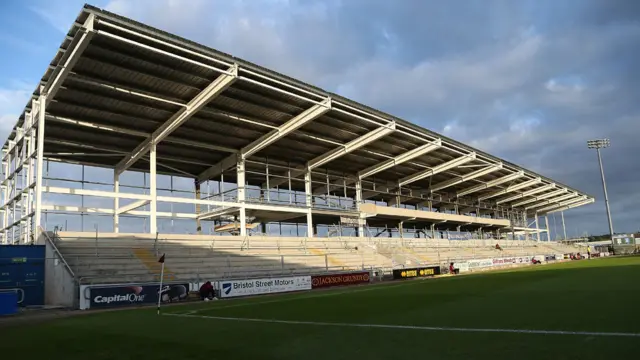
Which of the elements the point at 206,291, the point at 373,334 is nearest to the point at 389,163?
the point at 206,291

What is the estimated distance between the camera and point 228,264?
3300cm

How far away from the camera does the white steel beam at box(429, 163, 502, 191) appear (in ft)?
197

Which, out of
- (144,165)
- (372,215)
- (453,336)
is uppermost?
(144,165)

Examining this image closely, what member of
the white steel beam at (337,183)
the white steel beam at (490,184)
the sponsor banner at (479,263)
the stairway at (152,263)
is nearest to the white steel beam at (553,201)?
the white steel beam at (490,184)

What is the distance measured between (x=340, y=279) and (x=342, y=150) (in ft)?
52.0

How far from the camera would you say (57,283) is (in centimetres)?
2577

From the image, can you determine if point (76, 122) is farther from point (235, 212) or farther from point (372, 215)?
point (372, 215)

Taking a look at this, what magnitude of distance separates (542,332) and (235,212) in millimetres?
38310

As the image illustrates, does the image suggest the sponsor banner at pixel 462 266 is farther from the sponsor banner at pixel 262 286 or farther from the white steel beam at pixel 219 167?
the white steel beam at pixel 219 167

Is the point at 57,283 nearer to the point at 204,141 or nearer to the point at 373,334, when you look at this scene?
the point at 204,141

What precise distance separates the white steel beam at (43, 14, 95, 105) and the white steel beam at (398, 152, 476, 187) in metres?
42.1

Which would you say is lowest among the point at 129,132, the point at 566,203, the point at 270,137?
the point at 566,203

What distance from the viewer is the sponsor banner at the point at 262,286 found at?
27028 millimetres

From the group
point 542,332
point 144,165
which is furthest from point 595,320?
point 144,165
